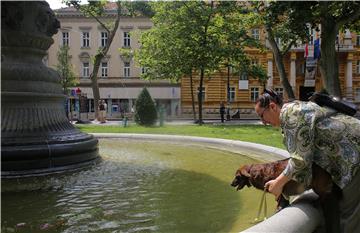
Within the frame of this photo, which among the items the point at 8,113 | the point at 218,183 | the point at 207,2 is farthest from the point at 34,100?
the point at 207,2

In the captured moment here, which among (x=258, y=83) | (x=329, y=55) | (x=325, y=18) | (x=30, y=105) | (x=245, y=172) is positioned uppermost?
(x=325, y=18)

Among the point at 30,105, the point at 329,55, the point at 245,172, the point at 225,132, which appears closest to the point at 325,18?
the point at 329,55

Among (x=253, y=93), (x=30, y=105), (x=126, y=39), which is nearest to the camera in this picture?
(x=30, y=105)

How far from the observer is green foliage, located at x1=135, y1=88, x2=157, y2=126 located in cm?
2616

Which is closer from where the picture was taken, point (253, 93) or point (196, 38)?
point (196, 38)

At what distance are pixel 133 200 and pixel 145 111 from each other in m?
21.0

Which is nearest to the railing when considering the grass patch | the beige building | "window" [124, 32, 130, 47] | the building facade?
the grass patch

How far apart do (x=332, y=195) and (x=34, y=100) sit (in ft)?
17.6

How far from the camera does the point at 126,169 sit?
761 centimetres

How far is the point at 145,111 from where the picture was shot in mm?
26203

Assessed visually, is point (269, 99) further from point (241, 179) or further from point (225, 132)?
point (225, 132)

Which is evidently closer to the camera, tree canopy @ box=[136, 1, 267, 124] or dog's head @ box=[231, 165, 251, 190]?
dog's head @ box=[231, 165, 251, 190]

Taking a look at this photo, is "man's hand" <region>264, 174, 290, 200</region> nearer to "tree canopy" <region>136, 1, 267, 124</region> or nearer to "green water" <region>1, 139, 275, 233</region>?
"green water" <region>1, 139, 275, 233</region>

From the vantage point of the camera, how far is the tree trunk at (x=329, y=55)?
63.0 feet
